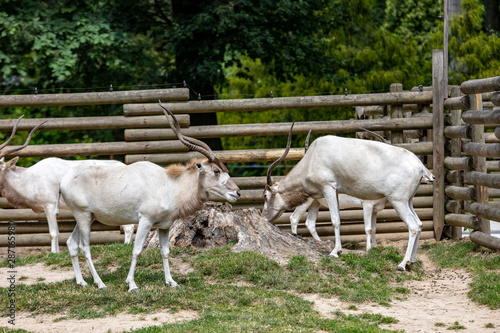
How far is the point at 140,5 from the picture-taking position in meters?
17.6

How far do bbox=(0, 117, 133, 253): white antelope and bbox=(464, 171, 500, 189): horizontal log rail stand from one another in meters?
6.53

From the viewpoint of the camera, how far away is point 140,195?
8.56 metres

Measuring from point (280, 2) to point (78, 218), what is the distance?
10.0m

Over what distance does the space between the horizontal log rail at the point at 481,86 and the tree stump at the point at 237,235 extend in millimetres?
3858

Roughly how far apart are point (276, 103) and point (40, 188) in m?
5.02

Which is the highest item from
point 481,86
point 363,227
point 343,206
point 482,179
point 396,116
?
point 481,86

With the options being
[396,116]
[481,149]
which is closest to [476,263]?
[481,149]

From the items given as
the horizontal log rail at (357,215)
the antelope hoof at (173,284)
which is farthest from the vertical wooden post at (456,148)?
the antelope hoof at (173,284)

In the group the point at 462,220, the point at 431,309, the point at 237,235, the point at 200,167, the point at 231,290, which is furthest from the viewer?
the point at 462,220

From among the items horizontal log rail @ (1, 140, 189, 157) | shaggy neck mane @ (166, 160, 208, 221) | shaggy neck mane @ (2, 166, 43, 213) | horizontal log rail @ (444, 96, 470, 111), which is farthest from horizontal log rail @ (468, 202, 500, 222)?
shaggy neck mane @ (2, 166, 43, 213)

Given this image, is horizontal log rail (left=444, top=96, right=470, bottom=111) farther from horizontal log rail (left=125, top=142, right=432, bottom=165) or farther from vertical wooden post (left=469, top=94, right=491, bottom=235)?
horizontal log rail (left=125, top=142, right=432, bottom=165)

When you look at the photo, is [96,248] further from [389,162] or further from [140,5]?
[140,5]

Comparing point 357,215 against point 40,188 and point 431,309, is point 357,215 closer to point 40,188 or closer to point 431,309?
point 431,309

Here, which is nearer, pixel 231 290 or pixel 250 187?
pixel 231 290
